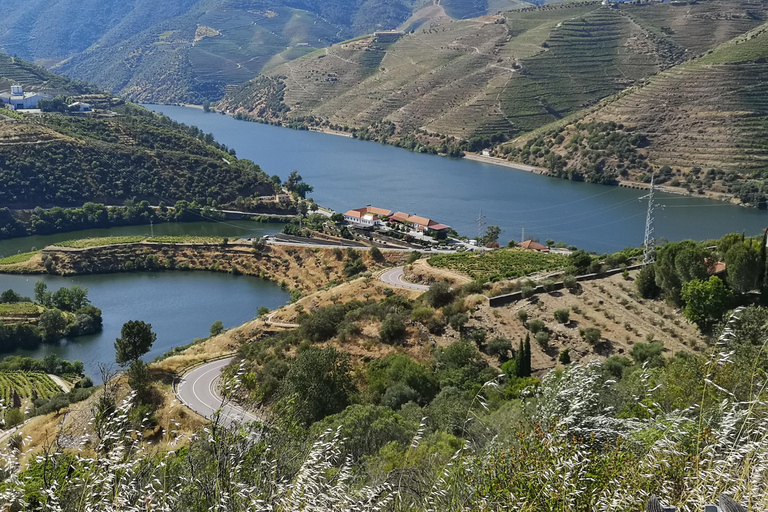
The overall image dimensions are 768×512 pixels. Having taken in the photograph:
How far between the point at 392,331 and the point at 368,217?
89.4 ft

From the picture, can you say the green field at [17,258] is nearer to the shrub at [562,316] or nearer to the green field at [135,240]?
the green field at [135,240]

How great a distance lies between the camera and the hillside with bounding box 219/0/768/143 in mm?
77688

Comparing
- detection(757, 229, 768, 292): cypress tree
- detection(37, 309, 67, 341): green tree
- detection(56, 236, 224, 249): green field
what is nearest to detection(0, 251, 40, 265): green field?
detection(56, 236, 224, 249): green field

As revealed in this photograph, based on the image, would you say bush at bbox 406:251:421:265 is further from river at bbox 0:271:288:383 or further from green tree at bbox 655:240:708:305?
green tree at bbox 655:240:708:305

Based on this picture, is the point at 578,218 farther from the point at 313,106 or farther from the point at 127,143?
the point at 313,106

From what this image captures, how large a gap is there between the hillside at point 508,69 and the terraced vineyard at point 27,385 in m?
56.4

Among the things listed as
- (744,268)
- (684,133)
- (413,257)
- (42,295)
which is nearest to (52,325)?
(42,295)

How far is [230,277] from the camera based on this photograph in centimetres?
4062

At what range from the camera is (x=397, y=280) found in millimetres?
25219

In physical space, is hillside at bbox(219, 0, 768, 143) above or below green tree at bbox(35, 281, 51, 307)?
above

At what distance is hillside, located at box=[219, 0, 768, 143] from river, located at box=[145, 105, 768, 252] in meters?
9.57

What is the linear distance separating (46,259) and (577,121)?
159 feet

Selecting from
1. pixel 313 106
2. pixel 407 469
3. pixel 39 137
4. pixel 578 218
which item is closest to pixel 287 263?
pixel 578 218

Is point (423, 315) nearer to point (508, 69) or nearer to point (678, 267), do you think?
point (678, 267)
